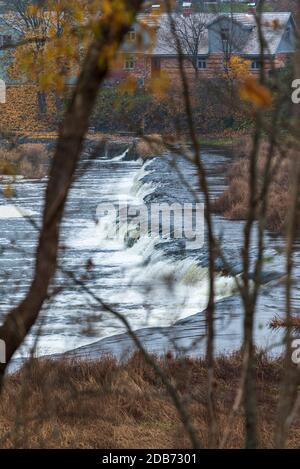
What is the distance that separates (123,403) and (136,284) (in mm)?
8332

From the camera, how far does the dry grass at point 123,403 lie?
602 centimetres

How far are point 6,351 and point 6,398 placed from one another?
3.56m

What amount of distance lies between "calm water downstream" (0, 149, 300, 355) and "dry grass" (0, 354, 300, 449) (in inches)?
16.4

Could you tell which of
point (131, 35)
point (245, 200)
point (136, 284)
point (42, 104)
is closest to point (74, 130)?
point (131, 35)

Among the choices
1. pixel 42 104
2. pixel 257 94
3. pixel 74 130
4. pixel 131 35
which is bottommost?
pixel 42 104

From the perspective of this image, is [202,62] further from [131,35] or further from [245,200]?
[131,35]

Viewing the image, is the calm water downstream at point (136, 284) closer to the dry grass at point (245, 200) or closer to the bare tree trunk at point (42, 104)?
the dry grass at point (245, 200)

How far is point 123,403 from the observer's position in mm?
7055

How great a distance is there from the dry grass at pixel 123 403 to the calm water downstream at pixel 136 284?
0.42 m

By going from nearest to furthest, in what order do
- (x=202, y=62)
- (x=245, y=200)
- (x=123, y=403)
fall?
(x=123, y=403)
(x=245, y=200)
(x=202, y=62)
